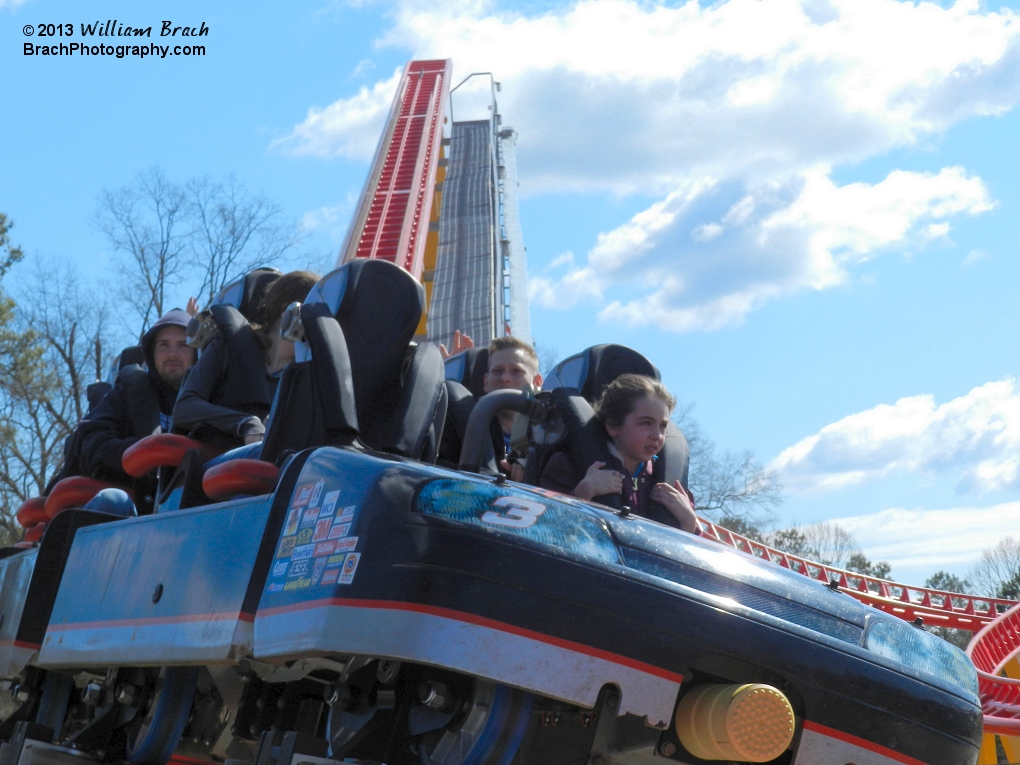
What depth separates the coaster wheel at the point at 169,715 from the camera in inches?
178

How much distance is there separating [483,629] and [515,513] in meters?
0.34

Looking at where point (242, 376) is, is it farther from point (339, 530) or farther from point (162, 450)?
point (339, 530)

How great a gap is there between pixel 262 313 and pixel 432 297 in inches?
1003

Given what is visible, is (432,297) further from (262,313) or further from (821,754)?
(821,754)

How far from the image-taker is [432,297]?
102 feet

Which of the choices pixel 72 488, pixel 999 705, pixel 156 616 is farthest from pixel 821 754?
pixel 999 705

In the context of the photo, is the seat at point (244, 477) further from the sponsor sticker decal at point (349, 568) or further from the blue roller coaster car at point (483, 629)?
the sponsor sticker decal at point (349, 568)

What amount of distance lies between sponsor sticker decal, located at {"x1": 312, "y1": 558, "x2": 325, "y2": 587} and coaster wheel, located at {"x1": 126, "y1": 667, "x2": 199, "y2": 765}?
1418 millimetres

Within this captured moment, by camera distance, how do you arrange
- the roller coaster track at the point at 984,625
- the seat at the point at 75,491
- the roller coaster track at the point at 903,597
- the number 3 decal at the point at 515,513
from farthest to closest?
the roller coaster track at the point at 903,597 → the roller coaster track at the point at 984,625 → the seat at the point at 75,491 → the number 3 decal at the point at 515,513

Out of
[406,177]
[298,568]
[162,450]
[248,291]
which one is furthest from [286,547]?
[406,177]

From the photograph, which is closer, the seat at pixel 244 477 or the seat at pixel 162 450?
the seat at pixel 244 477

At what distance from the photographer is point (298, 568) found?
3369 mm

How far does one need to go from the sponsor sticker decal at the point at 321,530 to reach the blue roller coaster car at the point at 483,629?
1 cm

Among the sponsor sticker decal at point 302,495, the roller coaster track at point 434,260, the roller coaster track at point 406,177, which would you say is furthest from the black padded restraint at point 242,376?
the roller coaster track at point 406,177
